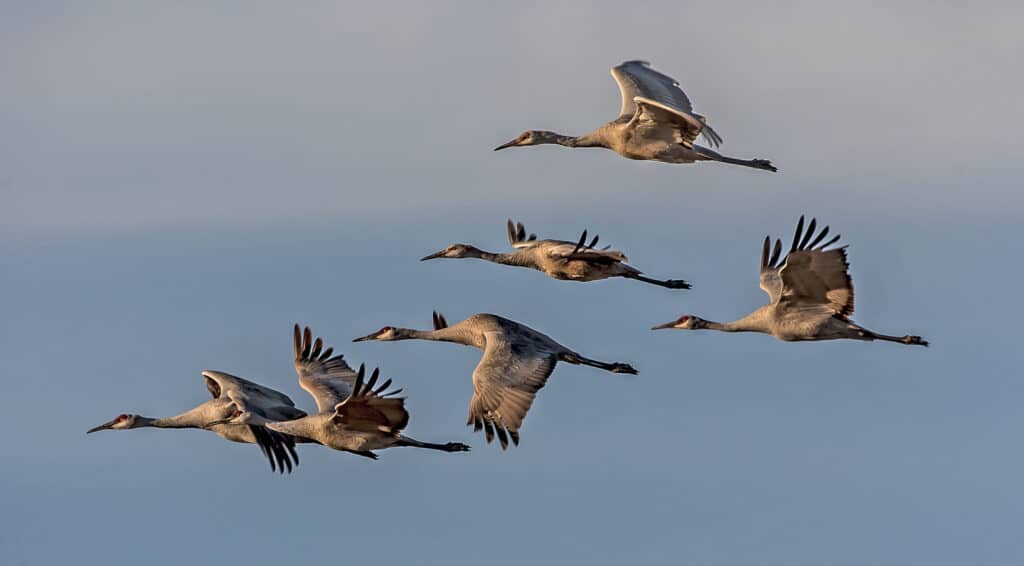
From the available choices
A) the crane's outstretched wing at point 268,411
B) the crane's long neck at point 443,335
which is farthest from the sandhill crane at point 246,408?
the crane's long neck at point 443,335

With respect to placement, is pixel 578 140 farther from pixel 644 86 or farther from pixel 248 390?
pixel 248 390

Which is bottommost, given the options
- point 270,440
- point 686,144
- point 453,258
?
point 270,440

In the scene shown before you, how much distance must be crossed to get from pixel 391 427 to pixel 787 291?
474cm

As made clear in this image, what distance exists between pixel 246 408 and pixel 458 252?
384cm

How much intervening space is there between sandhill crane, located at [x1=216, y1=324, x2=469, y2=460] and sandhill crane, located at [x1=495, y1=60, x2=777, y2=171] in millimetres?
3959

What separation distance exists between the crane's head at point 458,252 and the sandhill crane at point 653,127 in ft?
6.46

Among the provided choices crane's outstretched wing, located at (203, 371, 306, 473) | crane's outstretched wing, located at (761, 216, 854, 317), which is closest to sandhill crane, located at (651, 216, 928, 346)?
crane's outstretched wing, located at (761, 216, 854, 317)

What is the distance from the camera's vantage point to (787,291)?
2464 centimetres

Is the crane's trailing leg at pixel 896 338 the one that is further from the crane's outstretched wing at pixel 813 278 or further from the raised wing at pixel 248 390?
the raised wing at pixel 248 390

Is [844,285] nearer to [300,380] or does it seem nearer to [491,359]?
[491,359]

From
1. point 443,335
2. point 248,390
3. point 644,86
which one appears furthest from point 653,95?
point 248,390

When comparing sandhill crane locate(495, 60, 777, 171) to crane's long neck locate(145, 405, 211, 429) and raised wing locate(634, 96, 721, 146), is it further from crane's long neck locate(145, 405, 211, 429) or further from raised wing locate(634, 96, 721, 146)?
crane's long neck locate(145, 405, 211, 429)

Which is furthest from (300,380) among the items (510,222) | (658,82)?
(658,82)

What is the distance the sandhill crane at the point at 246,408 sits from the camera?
25797 millimetres
